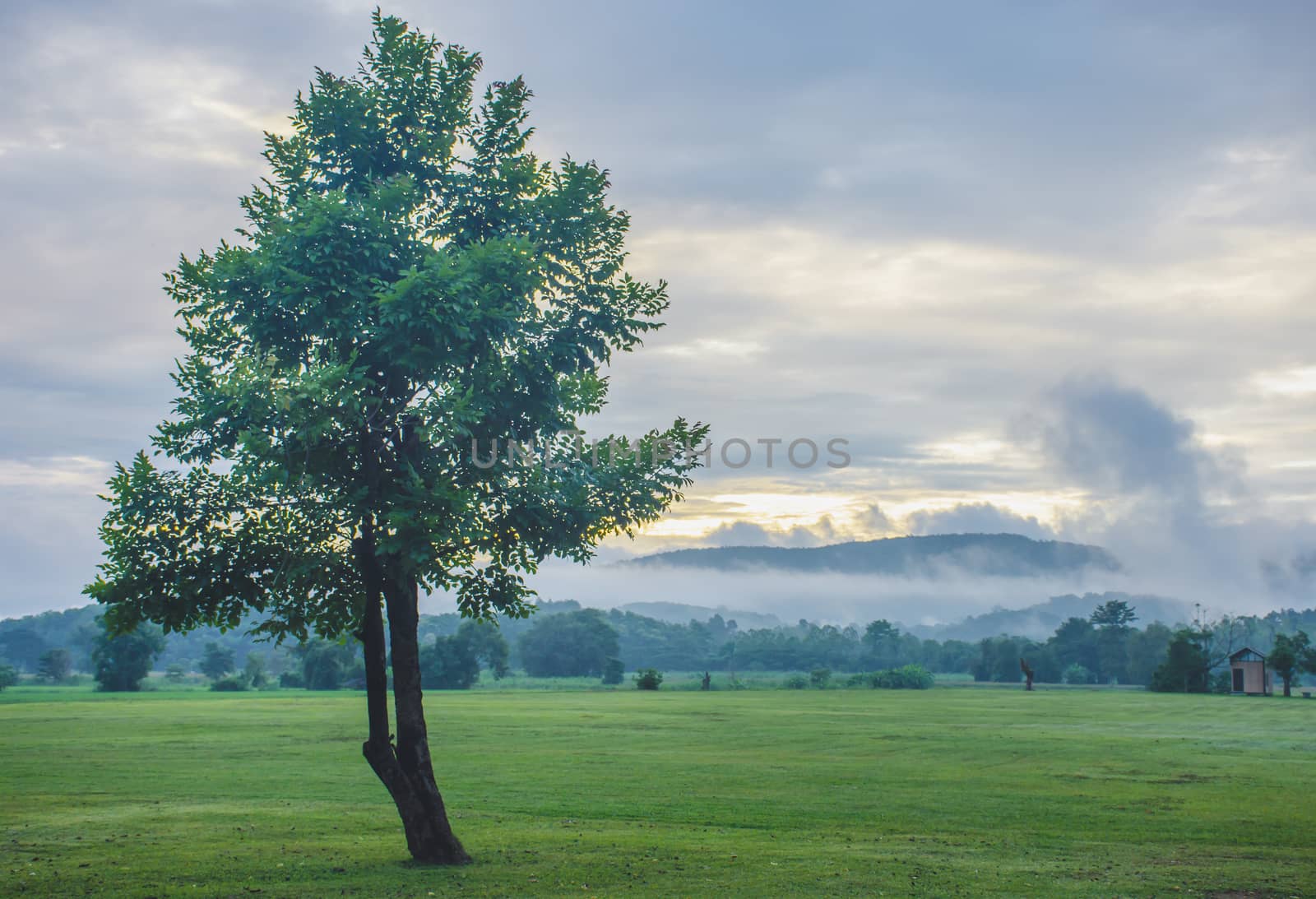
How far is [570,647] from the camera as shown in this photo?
170875mm

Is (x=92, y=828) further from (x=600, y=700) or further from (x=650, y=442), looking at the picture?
(x=600, y=700)

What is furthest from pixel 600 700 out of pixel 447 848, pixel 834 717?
pixel 447 848

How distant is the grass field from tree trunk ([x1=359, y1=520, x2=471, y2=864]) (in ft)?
2.51

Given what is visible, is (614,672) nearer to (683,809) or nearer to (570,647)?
(570,647)

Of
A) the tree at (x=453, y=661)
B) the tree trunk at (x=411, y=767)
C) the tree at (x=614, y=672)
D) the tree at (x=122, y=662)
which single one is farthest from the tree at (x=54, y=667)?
the tree trunk at (x=411, y=767)

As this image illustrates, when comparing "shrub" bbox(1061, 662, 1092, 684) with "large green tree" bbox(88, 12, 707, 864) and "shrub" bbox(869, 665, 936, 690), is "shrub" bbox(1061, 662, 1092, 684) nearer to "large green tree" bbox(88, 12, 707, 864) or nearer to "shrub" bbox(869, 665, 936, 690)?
"shrub" bbox(869, 665, 936, 690)

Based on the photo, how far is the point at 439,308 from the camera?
18000 millimetres

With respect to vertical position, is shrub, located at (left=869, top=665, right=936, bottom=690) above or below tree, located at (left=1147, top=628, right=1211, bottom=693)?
below

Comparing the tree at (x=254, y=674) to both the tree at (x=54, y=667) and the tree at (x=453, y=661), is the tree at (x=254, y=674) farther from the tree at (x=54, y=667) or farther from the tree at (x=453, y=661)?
the tree at (x=54, y=667)

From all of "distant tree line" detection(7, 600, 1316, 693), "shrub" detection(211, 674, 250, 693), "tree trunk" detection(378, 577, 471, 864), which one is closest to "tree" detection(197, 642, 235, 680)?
"distant tree line" detection(7, 600, 1316, 693)

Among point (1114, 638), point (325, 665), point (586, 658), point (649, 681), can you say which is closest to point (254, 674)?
point (325, 665)

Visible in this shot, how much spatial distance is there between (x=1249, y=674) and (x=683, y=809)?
347 ft

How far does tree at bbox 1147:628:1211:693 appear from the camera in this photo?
113m

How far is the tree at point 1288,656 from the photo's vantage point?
352 ft
